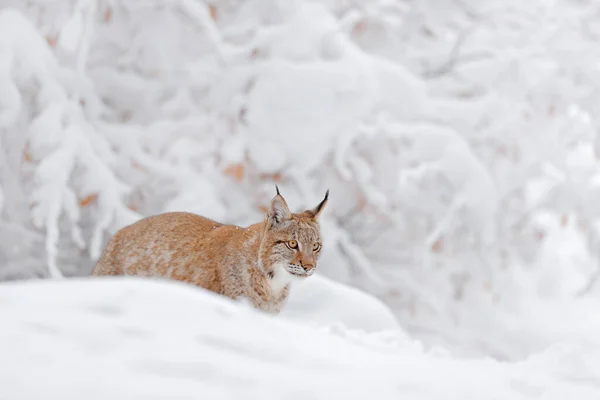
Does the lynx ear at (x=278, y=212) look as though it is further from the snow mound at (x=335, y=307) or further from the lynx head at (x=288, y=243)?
the snow mound at (x=335, y=307)

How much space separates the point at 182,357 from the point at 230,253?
2184 mm

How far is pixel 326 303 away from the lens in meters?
5.21

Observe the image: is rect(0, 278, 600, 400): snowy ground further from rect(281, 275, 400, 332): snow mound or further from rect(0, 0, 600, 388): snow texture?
rect(0, 0, 600, 388): snow texture

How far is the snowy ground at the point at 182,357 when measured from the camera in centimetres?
193

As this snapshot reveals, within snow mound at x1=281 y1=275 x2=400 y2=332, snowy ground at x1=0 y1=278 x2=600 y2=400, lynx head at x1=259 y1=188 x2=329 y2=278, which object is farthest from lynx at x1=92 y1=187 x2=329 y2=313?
snowy ground at x1=0 y1=278 x2=600 y2=400

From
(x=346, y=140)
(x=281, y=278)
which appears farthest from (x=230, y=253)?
(x=346, y=140)

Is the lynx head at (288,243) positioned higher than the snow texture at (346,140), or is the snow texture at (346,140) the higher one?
the snow texture at (346,140)

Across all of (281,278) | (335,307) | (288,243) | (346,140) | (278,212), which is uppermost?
(346,140)

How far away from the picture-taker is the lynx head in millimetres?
4060

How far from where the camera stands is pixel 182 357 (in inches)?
83.4

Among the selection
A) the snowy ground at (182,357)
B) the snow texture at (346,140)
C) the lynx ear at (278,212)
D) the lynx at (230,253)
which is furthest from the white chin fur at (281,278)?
the snowy ground at (182,357)

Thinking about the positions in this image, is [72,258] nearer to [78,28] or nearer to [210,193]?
[210,193]

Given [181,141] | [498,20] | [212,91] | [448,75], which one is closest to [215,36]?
[212,91]

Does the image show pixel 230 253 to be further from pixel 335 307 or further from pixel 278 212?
pixel 335 307
